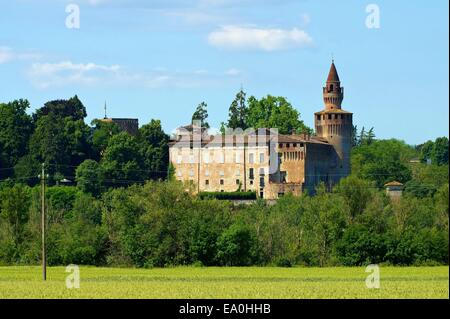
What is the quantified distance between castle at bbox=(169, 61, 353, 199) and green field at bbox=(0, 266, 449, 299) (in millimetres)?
67837

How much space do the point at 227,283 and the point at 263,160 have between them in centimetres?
8637

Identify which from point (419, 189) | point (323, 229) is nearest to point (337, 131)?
point (419, 189)

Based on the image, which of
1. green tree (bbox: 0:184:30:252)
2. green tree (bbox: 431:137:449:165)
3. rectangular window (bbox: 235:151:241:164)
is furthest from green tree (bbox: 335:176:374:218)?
green tree (bbox: 431:137:449:165)

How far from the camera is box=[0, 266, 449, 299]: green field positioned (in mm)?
36906

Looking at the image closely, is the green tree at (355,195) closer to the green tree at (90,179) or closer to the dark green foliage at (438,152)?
the green tree at (90,179)

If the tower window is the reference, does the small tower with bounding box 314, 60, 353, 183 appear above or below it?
above

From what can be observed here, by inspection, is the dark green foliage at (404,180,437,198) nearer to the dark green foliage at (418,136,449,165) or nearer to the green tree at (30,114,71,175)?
the green tree at (30,114,71,175)

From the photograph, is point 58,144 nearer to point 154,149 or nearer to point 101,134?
point 154,149

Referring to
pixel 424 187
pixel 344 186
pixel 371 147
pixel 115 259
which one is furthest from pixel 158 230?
pixel 371 147

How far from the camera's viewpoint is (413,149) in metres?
185

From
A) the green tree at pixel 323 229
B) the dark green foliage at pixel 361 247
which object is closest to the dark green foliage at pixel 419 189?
the green tree at pixel 323 229

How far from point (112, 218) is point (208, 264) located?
6.39 metres

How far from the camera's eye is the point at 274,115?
146 m
